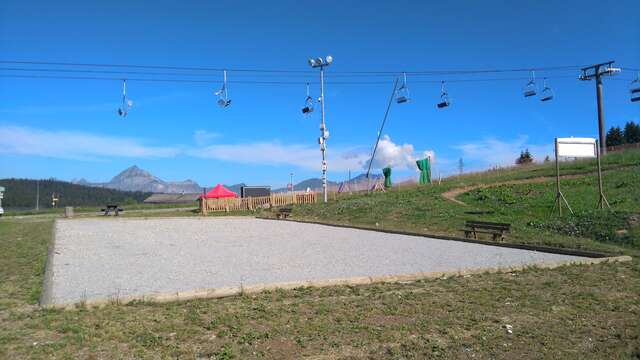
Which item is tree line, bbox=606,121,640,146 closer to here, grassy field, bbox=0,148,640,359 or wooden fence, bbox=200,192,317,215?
wooden fence, bbox=200,192,317,215

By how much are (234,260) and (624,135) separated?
7615 centimetres

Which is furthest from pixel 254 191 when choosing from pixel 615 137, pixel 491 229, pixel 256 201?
pixel 615 137

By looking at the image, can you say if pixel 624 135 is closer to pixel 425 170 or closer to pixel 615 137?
pixel 615 137

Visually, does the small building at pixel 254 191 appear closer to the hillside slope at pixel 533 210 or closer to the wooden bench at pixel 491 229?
the hillside slope at pixel 533 210

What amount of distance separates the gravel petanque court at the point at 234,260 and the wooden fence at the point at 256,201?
21.7 meters

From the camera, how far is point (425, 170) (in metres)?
41.9

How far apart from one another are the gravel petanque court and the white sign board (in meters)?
5.86

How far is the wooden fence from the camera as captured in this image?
3984 centimetres

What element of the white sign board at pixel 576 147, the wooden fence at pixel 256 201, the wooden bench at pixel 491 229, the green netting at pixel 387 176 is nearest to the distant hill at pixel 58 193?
the wooden fence at pixel 256 201

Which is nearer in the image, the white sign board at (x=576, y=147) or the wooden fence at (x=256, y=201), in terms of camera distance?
the white sign board at (x=576, y=147)

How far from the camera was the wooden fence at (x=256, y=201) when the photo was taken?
131 feet

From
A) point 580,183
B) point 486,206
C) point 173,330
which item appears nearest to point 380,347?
point 173,330

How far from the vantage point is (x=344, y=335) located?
544 centimetres

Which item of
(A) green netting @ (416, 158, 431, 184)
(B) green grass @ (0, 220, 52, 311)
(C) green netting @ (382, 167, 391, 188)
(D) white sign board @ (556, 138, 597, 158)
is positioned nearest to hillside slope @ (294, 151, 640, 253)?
(D) white sign board @ (556, 138, 597, 158)
